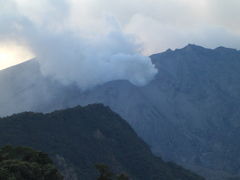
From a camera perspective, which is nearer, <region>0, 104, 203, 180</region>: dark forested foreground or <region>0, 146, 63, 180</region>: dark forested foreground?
<region>0, 146, 63, 180</region>: dark forested foreground

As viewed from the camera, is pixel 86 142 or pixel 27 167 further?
pixel 86 142

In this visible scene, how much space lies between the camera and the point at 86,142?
5512 inches

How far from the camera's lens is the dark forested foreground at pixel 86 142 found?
400ft

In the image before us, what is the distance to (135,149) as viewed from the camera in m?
151

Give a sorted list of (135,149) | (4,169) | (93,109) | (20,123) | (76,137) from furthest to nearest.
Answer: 1. (93,109)
2. (135,149)
3. (76,137)
4. (20,123)
5. (4,169)

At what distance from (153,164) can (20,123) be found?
3649 centimetres

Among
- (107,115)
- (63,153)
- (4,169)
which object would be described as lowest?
(4,169)

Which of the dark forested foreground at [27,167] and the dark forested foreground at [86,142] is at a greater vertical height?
the dark forested foreground at [86,142]

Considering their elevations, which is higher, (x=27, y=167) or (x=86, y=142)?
(x=86, y=142)

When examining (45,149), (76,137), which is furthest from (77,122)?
(45,149)

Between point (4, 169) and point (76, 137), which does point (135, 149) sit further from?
point (4, 169)

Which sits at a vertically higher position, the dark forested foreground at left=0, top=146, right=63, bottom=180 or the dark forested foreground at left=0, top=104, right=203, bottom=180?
the dark forested foreground at left=0, top=104, right=203, bottom=180

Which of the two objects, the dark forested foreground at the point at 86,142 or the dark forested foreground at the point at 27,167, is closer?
the dark forested foreground at the point at 27,167

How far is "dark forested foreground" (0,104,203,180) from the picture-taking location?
4805 inches
